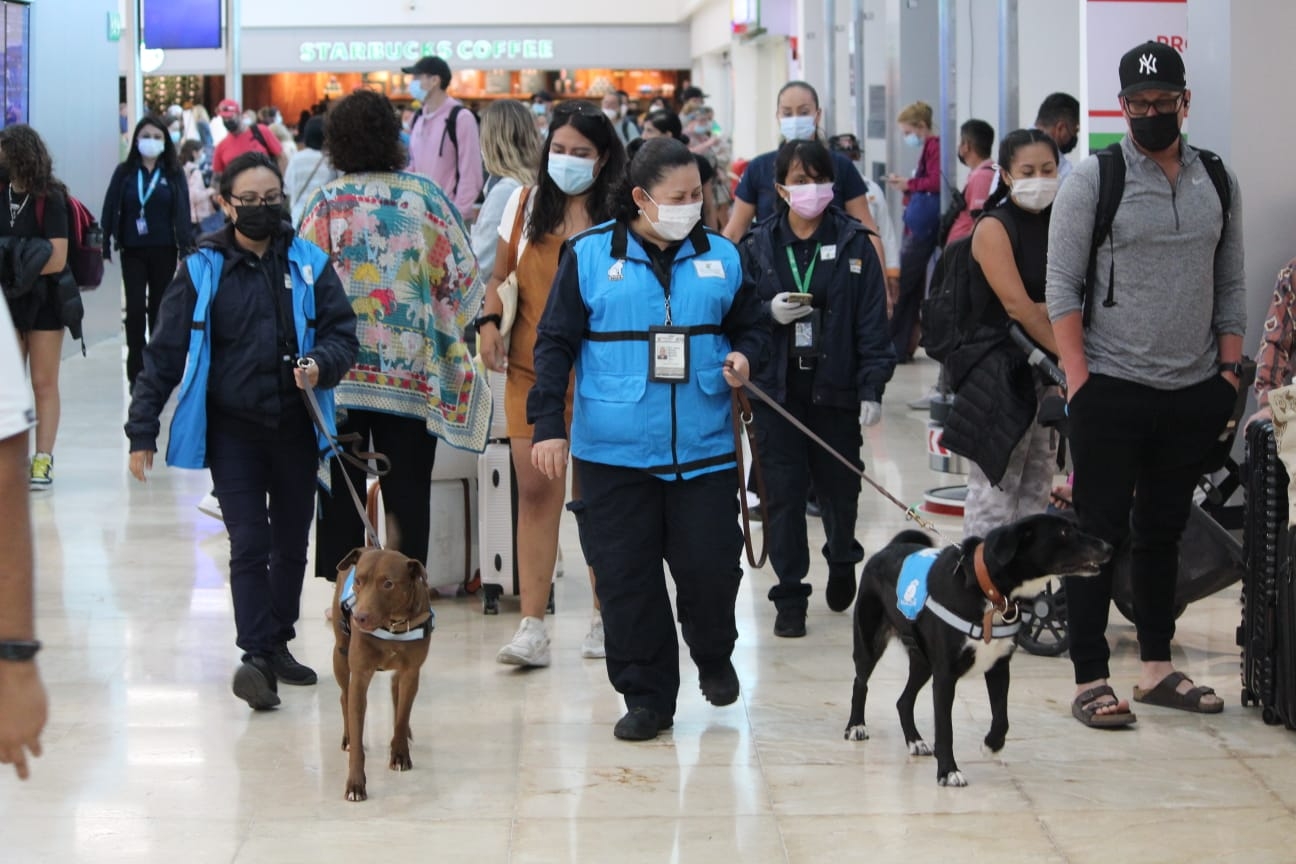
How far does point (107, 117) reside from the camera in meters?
16.5

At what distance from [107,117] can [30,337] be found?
28.9 feet

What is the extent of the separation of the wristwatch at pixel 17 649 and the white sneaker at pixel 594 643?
3.58 meters

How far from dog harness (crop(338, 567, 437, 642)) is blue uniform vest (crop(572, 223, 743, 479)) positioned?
0.66 m

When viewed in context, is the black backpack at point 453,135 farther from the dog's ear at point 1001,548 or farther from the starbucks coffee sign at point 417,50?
the starbucks coffee sign at point 417,50

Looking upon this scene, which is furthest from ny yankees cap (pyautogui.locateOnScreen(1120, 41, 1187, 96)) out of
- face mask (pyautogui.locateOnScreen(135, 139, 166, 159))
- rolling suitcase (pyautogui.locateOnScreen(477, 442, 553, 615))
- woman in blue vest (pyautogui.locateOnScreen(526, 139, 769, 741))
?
face mask (pyautogui.locateOnScreen(135, 139, 166, 159))

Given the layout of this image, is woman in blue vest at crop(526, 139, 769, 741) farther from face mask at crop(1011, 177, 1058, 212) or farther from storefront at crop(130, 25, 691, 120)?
storefront at crop(130, 25, 691, 120)

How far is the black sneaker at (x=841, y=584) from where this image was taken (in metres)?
6.25

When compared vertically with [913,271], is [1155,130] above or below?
below

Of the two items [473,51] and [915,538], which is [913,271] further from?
[473,51]

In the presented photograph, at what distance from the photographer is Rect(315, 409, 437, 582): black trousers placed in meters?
5.77

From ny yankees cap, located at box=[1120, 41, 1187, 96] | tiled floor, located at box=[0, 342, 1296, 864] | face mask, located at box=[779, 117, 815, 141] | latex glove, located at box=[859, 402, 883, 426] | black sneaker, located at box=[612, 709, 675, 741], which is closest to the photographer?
tiled floor, located at box=[0, 342, 1296, 864]

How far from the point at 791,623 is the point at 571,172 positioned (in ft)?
5.71

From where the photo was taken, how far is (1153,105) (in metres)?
4.60

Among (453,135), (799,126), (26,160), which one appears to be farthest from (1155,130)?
(453,135)
